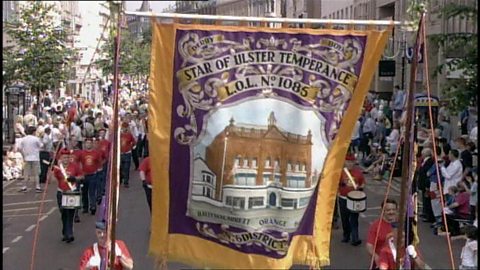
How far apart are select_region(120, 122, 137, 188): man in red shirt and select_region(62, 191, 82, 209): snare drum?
10.4 ft

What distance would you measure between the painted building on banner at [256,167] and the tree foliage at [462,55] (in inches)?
67.5

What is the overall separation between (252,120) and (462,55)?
2.05 m

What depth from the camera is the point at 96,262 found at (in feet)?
22.1

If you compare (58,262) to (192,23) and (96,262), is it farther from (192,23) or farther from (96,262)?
(192,23)

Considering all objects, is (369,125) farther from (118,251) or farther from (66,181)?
(118,251)

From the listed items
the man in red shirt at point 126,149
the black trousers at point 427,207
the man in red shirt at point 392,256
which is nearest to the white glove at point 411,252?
the man in red shirt at point 392,256

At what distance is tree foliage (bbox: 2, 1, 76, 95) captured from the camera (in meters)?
21.5

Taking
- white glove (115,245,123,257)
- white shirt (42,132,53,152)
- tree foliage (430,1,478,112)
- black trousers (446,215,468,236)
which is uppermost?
tree foliage (430,1,478,112)

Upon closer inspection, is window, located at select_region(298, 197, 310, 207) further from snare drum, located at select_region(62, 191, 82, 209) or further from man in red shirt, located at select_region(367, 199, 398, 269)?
snare drum, located at select_region(62, 191, 82, 209)

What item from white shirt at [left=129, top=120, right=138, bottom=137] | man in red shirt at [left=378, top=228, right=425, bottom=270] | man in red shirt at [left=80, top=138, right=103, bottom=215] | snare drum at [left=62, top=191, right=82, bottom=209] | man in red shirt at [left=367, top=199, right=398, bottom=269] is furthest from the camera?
white shirt at [left=129, top=120, right=138, bottom=137]

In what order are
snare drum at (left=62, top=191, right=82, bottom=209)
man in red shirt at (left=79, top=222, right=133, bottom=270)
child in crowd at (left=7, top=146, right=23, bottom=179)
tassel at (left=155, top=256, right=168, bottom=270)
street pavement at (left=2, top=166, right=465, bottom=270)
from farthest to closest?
child in crowd at (left=7, top=146, right=23, bottom=179)
snare drum at (left=62, top=191, right=82, bottom=209)
street pavement at (left=2, top=166, right=465, bottom=270)
man in red shirt at (left=79, top=222, right=133, bottom=270)
tassel at (left=155, top=256, right=168, bottom=270)

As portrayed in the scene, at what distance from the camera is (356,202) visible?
914 centimetres

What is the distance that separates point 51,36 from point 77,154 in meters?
9.70

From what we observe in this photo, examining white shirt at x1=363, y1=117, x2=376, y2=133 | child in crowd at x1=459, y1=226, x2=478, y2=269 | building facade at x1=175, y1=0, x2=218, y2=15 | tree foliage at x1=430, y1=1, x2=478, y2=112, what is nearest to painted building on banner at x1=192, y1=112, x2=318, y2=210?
tree foliage at x1=430, y1=1, x2=478, y2=112
